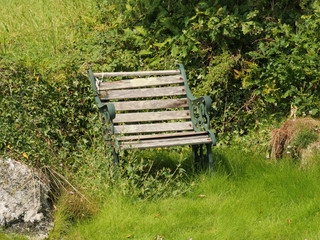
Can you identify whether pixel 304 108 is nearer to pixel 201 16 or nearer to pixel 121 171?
pixel 201 16

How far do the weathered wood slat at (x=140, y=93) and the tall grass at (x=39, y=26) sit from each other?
1519 millimetres

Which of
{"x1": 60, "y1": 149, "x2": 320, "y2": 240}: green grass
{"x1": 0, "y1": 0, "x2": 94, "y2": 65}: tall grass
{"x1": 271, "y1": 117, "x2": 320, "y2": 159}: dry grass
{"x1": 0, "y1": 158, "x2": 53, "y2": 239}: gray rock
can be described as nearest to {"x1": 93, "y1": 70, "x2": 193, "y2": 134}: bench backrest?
{"x1": 60, "y1": 149, "x2": 320, "y2": 240}: green grass

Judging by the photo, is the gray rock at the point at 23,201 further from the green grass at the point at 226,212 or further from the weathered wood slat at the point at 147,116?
the weathered wood slat at the point at 147,116

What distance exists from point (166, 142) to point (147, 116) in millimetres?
774

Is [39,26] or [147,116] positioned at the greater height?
[39,26]

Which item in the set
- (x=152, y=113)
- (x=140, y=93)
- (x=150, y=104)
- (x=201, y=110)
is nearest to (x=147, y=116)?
(x=152, y=113)

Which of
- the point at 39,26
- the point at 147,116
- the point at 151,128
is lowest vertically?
the point at 151,128

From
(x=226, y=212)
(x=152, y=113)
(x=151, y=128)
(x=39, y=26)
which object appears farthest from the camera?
(x=39, y=26)

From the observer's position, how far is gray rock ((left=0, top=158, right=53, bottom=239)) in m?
3.79

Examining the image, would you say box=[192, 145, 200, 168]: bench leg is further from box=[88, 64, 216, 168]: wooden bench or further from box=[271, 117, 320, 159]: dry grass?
box=[271, 117, 320, 159]: dry grass

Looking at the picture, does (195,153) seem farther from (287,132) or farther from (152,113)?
(287,132)

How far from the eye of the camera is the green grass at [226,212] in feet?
13.0

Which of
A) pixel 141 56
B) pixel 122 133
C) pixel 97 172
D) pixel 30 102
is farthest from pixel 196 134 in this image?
pixel 141 56

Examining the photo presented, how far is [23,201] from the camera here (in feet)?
12.8
